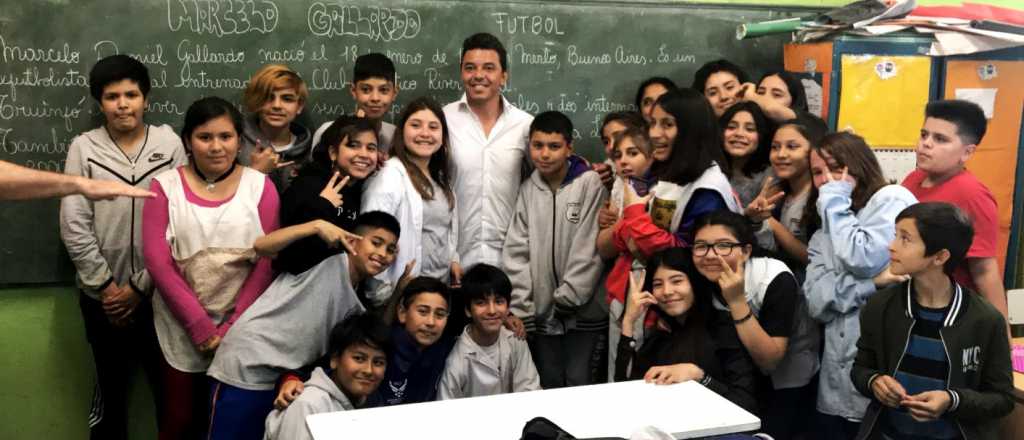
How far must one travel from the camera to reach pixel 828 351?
10.8ft

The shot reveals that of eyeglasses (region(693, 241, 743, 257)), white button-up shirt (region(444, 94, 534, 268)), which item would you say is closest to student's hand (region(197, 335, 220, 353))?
white button-up shirt (region(444, 94, 534, 268))

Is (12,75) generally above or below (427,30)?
below

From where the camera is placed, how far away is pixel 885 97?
13.3ft

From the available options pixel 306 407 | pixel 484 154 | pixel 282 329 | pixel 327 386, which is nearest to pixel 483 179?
pixel 484 154

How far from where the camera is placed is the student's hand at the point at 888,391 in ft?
9.17

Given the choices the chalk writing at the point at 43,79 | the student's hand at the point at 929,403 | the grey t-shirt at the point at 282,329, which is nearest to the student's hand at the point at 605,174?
the grey t-shirt at the point at 282,329

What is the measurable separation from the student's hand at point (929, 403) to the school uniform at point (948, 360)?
3 cm

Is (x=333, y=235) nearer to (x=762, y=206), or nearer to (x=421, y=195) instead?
(x=421, y=195)

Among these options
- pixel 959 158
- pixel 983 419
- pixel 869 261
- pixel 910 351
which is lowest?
pixel 983 419

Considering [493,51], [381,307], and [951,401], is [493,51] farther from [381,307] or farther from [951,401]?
[951,401]

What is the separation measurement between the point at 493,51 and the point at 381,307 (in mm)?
1065

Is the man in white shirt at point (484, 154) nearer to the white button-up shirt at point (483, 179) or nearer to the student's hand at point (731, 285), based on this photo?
the white button-up shirt at point (483, 179)

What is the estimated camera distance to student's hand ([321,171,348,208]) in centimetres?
325

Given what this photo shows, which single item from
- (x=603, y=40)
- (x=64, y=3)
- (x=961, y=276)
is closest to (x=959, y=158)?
(x=961, y=276)
